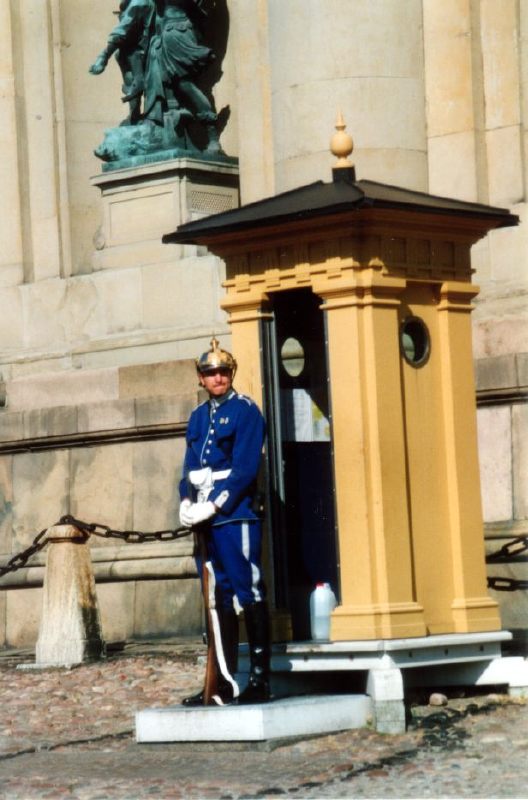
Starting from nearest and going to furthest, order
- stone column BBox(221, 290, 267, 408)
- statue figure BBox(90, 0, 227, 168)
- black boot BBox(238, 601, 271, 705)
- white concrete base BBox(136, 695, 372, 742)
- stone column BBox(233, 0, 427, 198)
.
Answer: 1. white concrete base BBox(136, 695, 372, 742)
2. black boot BBox(238, 601, 271, 705)
3. stone column BBox(221, 290, 267, 408)
4. stone column BBox(233, 0, 427, 198)
5. statue figure BBox(90, 0, 227, 168)

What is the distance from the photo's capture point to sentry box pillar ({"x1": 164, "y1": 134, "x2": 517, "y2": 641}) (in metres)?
Result: 11.2

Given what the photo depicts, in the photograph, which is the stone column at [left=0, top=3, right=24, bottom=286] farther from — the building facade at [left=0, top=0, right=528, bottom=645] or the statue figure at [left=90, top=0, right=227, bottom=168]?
the statue figure at [left=90, top=0, right=227, bottom=168]

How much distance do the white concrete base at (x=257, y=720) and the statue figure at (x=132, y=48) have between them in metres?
8.25

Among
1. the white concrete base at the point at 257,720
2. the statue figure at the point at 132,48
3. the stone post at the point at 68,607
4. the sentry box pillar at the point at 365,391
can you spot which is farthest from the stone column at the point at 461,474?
the statue figure at the point at 132,48

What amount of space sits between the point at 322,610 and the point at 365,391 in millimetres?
1173

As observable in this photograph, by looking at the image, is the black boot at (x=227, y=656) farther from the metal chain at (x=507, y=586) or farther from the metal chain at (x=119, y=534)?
the metal chain at (x=119, y=534)

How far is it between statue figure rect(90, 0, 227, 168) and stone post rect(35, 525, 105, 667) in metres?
3.99

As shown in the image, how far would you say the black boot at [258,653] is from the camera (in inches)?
431

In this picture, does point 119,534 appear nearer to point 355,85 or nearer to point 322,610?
point 322,610

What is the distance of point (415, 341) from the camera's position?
1166cm

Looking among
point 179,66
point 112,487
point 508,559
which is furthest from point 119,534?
point 179,66

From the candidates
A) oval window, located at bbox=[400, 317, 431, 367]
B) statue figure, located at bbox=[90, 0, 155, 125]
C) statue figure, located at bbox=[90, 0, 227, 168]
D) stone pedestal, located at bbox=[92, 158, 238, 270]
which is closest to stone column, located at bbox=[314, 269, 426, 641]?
oval window, located at bbox=[400, 317, 431, 367]

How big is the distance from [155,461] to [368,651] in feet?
19.2

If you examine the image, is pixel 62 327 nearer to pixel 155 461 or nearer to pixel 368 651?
pixel 155 461
